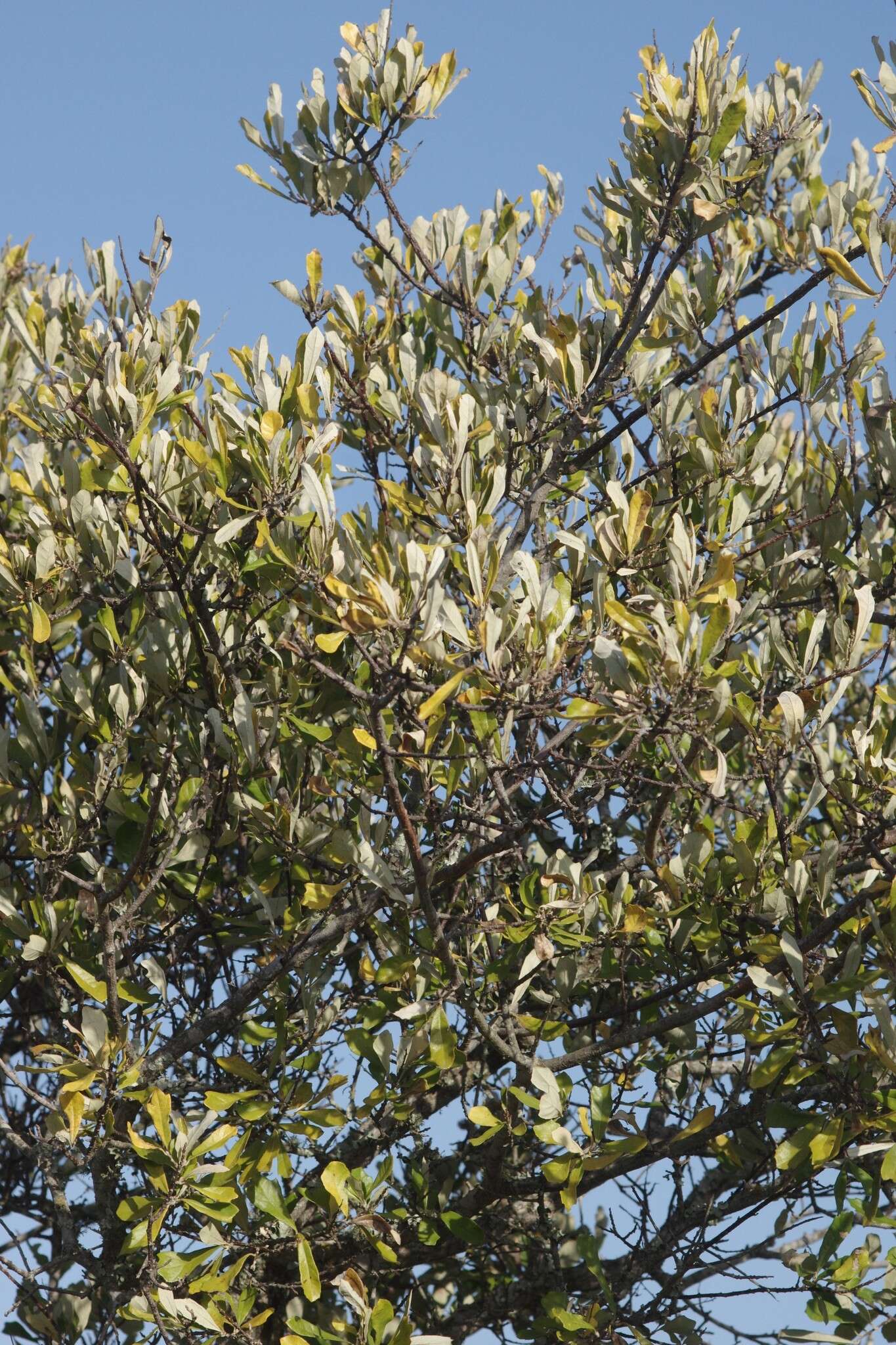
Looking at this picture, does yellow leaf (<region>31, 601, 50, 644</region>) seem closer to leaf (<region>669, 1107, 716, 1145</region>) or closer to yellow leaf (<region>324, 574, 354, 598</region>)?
yellow leaf (<region>324, 574, 354, 598</region>)

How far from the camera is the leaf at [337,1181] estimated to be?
13.4ft

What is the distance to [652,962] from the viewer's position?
4.76 m

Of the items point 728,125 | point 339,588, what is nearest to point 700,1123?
point 339,588

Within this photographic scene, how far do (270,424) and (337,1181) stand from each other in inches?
96.6

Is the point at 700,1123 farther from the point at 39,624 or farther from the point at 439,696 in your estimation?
the point at 39,624

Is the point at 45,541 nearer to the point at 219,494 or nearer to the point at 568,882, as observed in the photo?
the point at 219,494

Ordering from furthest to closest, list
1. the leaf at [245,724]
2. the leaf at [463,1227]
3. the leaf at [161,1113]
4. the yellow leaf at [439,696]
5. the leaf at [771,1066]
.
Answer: the leaf at [463,1227] < the leaf at [245,724] < the leaf at [161,1113] < the leaf at [771,1066] < the yellow leaf at [439,696]

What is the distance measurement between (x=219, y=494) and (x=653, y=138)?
2.03 meters

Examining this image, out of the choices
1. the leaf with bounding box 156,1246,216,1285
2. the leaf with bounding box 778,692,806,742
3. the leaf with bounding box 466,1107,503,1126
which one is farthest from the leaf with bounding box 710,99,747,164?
the leaf with bounding box 156,1246,216,1285

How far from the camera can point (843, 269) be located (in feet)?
13.0

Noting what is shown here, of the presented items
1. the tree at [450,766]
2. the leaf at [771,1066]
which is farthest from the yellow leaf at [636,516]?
the leaf at [771,1066]

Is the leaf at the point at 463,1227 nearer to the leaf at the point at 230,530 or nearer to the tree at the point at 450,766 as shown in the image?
the tree at the point at 450,766

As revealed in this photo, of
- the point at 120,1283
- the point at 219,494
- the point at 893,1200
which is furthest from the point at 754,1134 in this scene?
the point at 219,494

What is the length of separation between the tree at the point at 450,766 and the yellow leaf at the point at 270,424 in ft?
0.07
